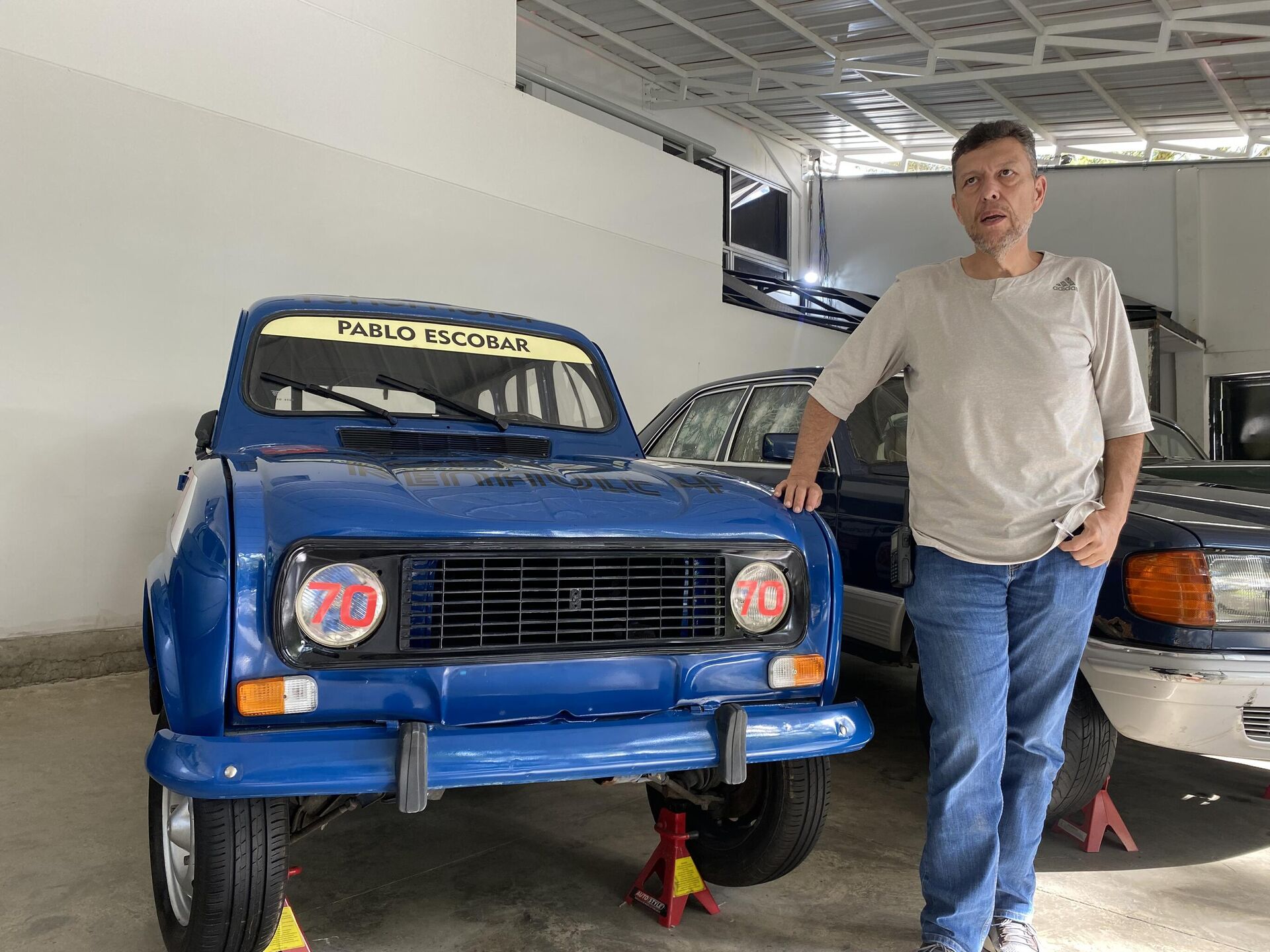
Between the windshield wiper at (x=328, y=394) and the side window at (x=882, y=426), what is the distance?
6.19 feet

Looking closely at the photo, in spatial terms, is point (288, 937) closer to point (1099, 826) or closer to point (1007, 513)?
point (1007, 513)

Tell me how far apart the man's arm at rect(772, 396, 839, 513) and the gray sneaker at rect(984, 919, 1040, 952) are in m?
1.07

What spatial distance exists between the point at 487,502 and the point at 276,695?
56cm

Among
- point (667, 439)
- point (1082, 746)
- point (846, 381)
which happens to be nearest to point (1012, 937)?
point (1082, 746)

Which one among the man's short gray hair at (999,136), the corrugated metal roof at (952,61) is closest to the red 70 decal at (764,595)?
the man's short gray hair at (999,136)

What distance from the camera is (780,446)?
318 cm

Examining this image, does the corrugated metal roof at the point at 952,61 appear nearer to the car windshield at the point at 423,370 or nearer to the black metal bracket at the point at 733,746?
the car windshield at the point at 423,370

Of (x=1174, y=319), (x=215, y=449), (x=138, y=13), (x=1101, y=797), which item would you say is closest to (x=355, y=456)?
(x=215, y=449)

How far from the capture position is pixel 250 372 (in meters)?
2.95

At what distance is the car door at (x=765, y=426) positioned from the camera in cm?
419

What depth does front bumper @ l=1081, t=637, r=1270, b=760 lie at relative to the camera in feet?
8.02

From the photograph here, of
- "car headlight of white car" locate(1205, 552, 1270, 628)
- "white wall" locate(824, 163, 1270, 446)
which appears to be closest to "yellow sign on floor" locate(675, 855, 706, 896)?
"car headlight of white car" locate(1205, 552, 1270, 628)

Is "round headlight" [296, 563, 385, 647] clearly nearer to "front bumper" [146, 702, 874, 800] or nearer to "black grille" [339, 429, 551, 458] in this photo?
"front bumper" [146, 702, 874, 800]

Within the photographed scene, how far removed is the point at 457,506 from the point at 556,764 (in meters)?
0.56
